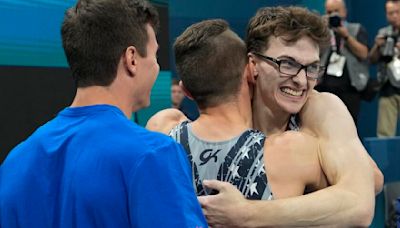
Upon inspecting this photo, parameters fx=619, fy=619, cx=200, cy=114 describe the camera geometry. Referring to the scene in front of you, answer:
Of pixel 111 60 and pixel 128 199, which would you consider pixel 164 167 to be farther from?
pixel 111 60

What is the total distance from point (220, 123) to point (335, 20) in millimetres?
3692

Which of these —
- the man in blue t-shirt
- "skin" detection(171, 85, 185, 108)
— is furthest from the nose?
"skin" detection(171, 85, 185, 108)

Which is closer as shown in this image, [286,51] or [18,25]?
[286,51]

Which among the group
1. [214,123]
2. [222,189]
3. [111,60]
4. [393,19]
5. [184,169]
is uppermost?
[111,60]

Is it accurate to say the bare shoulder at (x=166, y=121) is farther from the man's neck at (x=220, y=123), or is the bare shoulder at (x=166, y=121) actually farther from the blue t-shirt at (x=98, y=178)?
the blue t-shirt at (x=98, y=178)

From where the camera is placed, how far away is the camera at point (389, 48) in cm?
545

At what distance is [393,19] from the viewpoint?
559cm

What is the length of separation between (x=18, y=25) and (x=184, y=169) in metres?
1.61

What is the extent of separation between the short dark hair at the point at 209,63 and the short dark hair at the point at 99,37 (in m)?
0.49

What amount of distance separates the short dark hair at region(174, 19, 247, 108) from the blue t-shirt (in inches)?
21.6

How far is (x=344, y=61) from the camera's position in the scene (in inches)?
204

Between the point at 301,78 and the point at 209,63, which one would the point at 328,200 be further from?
the point at 209,63

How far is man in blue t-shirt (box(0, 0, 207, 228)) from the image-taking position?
3.63 feet

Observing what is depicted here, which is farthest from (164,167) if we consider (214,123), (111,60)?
(214,123)
